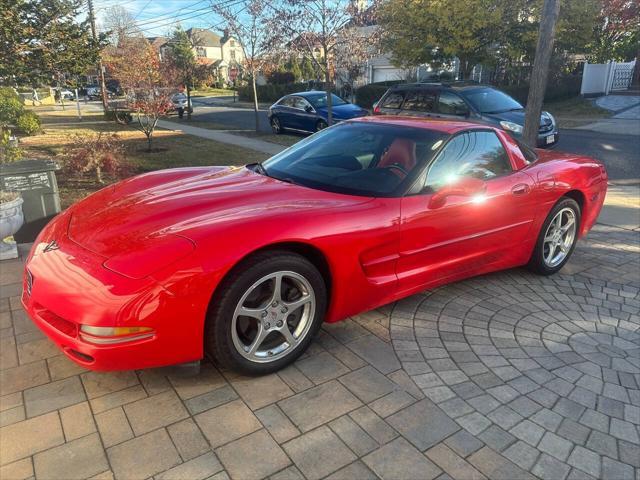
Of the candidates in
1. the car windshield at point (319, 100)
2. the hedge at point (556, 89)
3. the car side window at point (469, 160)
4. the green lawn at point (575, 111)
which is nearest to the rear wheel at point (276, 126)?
the car windshield at point (319, 100)

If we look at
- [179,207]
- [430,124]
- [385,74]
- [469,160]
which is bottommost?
[179,207]

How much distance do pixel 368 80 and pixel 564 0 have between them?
19.4 meters

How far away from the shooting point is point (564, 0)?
18.5m

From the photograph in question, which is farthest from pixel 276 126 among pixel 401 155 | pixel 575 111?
pixel 401 155

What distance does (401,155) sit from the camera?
3.47 meters

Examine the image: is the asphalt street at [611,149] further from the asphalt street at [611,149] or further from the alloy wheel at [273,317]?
the alloy wheel at [273,317]

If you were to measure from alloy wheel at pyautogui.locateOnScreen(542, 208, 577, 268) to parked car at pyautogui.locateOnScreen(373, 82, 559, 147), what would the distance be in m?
5.36

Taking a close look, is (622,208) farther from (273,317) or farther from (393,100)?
(273,317)

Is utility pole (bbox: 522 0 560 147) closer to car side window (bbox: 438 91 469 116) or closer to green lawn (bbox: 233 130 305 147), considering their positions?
car side window (bbox: 438 91 469 116)

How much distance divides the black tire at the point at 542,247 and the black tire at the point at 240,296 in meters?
2.37

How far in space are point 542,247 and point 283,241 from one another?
269 centimetres

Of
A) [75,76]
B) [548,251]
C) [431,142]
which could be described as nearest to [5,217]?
[431,142]

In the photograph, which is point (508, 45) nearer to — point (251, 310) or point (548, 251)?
point (548, 251)

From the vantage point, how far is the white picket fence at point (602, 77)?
2362 cm
